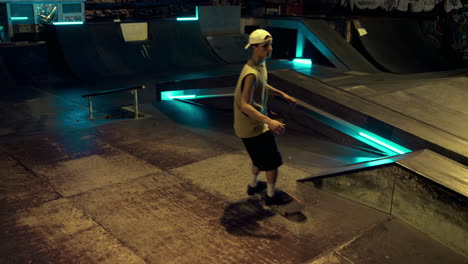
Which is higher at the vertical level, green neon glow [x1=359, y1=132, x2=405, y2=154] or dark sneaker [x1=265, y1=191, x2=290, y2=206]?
green neon glow [x1=359, y1=132, x2=405, y2=154]

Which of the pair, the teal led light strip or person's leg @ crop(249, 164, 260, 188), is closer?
person's leg @ crop(249, 164, 260, 188)

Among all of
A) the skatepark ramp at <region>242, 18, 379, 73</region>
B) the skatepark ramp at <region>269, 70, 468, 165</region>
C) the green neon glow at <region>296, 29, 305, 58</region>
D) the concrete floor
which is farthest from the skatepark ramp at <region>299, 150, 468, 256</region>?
the green neon glow at <region>296, 29, 305, 58</region>

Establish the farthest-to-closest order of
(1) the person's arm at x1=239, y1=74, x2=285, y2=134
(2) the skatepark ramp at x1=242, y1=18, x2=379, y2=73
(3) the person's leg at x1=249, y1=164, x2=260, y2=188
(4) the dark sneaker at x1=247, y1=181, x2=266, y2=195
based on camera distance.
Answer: (2) the skatepark ramp at x1=242, y1=18, x2=379, y2=73 < (4) the dark sneaker at x1=247, y1=181, x2=266, y2=195 < (3) the person's leg at x1=249, y1=164, x2=260, y2=188 < (1) the person's arm at x1=239, y1=74, x2=285, y2=134

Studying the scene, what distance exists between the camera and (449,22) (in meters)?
17.9

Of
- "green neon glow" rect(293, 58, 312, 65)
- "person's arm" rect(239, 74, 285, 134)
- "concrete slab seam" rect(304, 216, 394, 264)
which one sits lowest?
"concrete slab seam" rect(304, 216, 394, 264)

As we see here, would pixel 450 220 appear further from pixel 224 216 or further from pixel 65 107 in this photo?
pixel 65 107

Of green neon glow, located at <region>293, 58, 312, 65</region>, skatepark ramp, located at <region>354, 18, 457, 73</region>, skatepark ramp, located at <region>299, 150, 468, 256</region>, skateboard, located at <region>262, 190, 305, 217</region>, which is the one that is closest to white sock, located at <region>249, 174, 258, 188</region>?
skateboard, located at <region>262, 190, 305, 217</region>

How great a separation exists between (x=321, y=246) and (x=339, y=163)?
2.18 meters

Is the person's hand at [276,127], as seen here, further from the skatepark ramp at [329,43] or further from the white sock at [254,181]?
the skatepark ramp at [329,43]

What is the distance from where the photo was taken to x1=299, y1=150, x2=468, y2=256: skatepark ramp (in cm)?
370

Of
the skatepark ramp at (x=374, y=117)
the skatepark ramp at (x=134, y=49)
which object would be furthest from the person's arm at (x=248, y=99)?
the skatepark ramp at (x=134, y=49)

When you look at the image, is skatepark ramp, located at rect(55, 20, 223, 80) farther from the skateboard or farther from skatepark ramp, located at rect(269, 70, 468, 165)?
the skateboard

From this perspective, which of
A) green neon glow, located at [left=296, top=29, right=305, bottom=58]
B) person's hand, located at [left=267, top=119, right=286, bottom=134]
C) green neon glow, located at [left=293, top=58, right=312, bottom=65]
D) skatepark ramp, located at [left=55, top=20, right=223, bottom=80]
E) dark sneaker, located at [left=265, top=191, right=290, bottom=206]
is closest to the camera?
person's hand, located at [left=267, top=119, right=286, bottom=134]

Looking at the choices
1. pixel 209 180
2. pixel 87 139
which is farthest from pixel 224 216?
pixel 87 139
